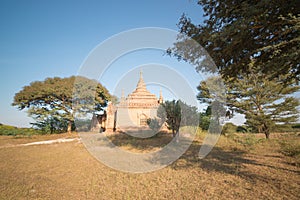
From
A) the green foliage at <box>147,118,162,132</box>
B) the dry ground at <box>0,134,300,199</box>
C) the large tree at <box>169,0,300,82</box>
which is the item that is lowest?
the dry ground at <box>0,134,300,199</box>

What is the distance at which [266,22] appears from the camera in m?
3.46

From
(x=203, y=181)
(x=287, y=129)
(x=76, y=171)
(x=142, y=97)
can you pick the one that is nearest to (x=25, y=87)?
(x=142, y=97)

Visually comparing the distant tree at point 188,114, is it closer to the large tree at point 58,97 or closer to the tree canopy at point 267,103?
the tree canopy at point 267,103

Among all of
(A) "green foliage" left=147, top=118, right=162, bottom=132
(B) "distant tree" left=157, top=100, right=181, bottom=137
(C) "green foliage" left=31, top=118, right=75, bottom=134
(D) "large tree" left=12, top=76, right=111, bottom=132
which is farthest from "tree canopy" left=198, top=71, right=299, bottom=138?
(C) "green foliage" left=31, top=118, right=75, bottom=134

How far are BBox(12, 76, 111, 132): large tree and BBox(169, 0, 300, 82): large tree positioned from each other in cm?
1830

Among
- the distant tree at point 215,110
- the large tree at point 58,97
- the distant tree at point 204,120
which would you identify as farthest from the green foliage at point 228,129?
the large tree at point 58,97

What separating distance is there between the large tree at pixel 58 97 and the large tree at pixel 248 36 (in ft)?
60.0

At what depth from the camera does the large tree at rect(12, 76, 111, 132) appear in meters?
19.6

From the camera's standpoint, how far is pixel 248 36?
155 inches

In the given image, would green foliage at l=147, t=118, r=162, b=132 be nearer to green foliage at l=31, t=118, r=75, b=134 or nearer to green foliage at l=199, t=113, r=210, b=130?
green foliage at l=199, t=113, r=210, b=130

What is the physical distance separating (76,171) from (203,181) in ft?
14.6

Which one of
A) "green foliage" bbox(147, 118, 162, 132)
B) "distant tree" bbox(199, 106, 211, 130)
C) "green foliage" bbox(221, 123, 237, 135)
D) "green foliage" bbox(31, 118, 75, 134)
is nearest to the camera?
"green foliage" bbox(221, 123, 237, 135)

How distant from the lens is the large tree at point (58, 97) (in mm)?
19641

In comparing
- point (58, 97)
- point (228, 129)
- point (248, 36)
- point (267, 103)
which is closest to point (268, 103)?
point (267, 103)
